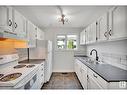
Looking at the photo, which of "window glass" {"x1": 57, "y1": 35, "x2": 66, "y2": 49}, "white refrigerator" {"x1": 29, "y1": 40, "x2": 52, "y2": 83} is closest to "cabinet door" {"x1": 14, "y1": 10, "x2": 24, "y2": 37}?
"white refrigerator" {"x1": 29, "y1": 40, "x2": 52, "y2": 83}

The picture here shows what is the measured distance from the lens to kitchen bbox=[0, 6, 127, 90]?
1.74 m

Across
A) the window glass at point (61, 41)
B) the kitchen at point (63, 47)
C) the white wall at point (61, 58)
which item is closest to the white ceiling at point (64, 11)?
the kitchen at point (63, 47)

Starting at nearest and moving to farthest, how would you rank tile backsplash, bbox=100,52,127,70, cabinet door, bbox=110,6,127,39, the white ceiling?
cabinet door, bbox=110,6,127,39 → tile backsplash, bbox=100,52,127,70 → the white ceiling

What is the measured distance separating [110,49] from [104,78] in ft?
5.05

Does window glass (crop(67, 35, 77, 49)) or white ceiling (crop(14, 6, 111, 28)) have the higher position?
white ceiling (crop(14, 6, 111, 28))

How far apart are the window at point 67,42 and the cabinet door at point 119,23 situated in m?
4.10

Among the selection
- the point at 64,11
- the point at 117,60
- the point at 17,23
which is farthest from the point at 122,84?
the point at 64,11

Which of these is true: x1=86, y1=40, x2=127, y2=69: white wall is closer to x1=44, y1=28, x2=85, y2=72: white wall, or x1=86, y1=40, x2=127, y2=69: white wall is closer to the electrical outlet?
the electrical outlet

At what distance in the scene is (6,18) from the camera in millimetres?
1775

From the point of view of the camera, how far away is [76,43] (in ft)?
20.0

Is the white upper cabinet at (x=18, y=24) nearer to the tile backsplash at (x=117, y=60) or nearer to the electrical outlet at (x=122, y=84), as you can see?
the electrical outlet at (x=122, y=84)

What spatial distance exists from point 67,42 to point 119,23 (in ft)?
14.3

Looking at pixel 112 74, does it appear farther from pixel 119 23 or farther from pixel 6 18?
pixel 6 18
